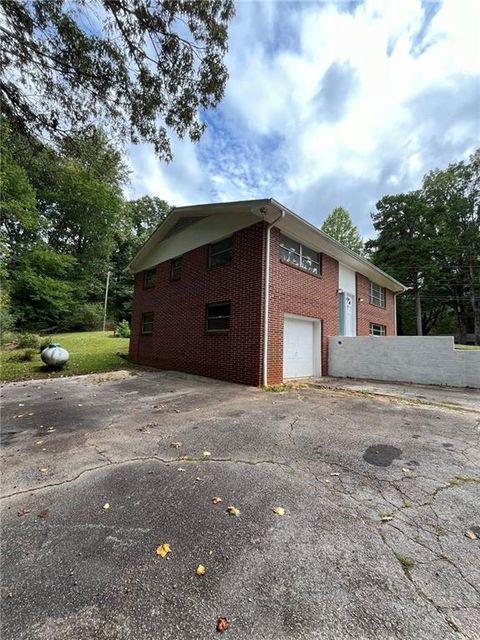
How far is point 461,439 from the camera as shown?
3.97 metres

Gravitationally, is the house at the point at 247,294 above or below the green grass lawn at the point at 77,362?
above

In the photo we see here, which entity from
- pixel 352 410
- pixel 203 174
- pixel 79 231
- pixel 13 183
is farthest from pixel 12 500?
pixel 79 231

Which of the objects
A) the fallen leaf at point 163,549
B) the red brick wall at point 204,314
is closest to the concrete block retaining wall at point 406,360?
the red brick wall at point 204,314

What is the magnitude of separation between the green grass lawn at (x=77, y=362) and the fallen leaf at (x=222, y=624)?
1032cm

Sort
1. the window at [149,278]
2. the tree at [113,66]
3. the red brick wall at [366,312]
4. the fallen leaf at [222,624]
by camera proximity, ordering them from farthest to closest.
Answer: the window at [149,278], the red brick wall at [366,312], the tree at [113,66], the fallen leaf at [222,624]

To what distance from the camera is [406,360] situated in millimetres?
9164

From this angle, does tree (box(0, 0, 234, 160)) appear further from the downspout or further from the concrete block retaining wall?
the concrete block retaining wall

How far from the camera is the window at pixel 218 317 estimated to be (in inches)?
352

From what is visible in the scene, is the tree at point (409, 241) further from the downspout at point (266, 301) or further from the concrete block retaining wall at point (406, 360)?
the downspout at point (266, 301)

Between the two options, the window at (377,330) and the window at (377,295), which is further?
the window at (377,295)

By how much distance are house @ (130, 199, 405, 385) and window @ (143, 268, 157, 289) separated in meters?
0.12

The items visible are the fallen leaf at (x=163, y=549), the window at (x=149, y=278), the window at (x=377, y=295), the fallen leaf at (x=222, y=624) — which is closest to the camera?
the fallen leaf at (x=222, y=624)

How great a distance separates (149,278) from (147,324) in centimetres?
229

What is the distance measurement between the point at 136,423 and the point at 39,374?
747 centimetres
